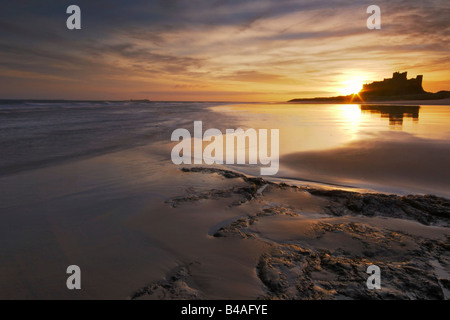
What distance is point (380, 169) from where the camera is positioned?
19.2 feet

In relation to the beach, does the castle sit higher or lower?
higher

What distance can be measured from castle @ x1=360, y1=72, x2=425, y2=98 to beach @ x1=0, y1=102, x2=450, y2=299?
94490 millimetres

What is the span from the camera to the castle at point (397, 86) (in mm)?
81938

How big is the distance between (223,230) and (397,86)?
10488cm

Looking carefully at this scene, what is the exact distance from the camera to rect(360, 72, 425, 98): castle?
81.9m

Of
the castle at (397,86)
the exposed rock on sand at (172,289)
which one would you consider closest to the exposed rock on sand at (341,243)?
the exposed rock on sand at (172,289)

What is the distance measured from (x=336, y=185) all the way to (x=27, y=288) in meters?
4.89

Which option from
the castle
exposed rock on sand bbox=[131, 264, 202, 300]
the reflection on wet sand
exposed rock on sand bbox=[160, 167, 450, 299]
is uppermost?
the castle

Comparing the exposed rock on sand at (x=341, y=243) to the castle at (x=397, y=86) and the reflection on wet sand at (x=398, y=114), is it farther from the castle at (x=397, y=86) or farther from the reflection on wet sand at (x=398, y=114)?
the castle at (x=397, y=86)

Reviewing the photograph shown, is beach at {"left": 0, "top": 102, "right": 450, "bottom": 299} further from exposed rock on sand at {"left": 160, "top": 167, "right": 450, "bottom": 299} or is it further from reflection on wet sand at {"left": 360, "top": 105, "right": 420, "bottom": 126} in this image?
reflection on wet sand at {"left": 360, "top": 105, "right": 420, "bottom": 126}

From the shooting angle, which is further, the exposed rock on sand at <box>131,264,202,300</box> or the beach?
the beach
